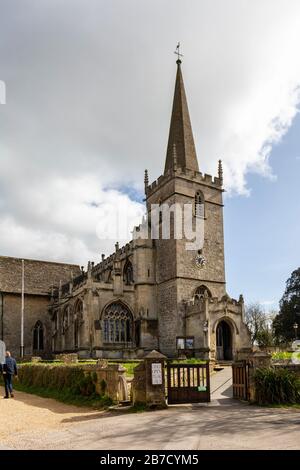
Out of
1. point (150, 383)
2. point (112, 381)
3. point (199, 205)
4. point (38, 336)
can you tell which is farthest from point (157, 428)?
point (38, 336)

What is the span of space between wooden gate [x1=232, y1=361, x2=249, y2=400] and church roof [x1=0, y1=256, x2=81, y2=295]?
116 ft

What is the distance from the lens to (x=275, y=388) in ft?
50.4

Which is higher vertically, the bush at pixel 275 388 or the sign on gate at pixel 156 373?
the sign on gate at pixel 156 373

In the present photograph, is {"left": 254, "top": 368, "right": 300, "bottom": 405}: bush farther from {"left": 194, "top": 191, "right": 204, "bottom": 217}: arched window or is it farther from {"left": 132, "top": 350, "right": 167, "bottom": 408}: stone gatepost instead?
{"left": 194, "top": 191, "right": 204, "bottom": 217}: arched window

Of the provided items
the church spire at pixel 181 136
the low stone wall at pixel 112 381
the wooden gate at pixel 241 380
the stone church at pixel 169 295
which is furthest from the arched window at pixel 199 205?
the low stone wall at pixel 112 381

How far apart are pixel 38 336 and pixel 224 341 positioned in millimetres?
20691

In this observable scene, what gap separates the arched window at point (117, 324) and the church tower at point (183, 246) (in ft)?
8.58

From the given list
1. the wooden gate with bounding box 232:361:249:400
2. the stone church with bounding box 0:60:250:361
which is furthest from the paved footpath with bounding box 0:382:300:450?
the stone church with bounding box 0:60:250:361

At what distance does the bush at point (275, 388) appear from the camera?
50.0 feet

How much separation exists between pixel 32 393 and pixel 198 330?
17.4 m

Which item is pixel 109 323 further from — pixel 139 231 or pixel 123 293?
pixel 139 231

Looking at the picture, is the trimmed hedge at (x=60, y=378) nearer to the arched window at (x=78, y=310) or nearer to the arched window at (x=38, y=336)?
the arched window at (x=78, y=310)

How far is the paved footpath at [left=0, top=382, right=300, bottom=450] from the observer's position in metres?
9.50
